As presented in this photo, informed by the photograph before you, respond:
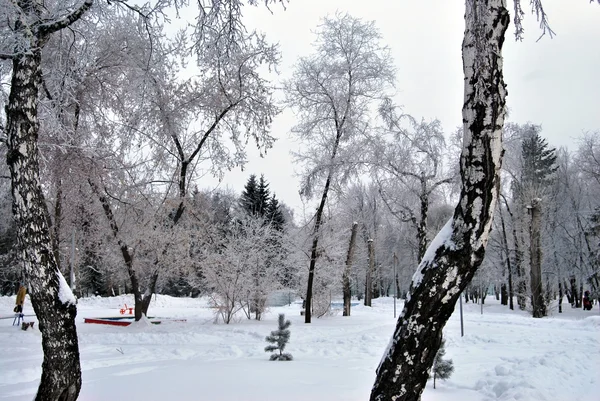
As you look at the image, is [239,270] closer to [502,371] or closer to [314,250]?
[314,250]

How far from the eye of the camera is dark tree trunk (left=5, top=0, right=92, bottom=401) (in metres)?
4.38

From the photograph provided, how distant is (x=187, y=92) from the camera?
16109 mm

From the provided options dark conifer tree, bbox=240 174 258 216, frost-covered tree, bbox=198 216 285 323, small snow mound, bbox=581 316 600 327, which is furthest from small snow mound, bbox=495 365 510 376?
dark conifer tree, bbox=240 174 258 216

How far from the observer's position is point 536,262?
20984mm

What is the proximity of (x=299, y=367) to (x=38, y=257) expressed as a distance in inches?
182

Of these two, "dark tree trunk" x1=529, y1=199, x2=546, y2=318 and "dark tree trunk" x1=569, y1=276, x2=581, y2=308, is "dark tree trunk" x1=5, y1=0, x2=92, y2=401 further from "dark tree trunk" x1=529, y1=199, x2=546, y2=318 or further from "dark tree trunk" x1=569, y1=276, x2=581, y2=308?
"dark tree trunk" x1=569, y1=276, x2=581, y2=308

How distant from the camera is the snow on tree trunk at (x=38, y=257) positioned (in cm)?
437

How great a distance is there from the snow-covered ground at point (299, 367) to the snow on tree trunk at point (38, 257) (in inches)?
49.7

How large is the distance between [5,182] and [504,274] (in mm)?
30312

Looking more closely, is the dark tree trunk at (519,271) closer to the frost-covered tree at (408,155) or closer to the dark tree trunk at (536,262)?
the dark tree trunk at (536,262)

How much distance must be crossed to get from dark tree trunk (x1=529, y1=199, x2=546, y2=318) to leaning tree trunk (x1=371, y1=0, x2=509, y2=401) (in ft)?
62.5

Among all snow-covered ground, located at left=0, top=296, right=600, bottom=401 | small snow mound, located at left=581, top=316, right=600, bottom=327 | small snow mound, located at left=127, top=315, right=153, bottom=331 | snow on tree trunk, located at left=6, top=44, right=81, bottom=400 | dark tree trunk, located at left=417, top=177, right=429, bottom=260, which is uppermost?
dark tree trunk, located at left=417, top=177, right=429, bottom=260

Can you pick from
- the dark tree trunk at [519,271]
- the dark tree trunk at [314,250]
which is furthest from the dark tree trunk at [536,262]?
the dark tree trunk at [314,250]

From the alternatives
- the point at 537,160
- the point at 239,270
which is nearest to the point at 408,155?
the point at 239,270
